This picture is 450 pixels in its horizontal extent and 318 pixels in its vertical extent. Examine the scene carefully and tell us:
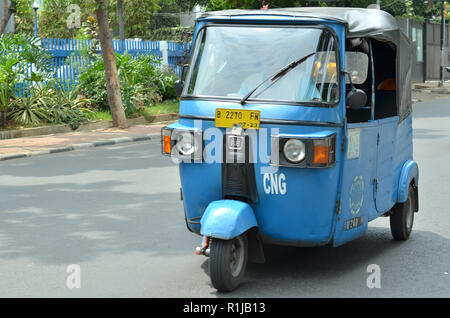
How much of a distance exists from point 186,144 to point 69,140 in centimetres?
1192

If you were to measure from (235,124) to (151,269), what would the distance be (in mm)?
1468

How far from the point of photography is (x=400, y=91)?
7.52 m

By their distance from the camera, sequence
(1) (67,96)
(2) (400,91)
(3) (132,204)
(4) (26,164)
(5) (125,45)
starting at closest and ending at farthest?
(2) (400,91) → (3) (132,204) → (4) (26,164) → (1) (67,96) → (5) (125,45)

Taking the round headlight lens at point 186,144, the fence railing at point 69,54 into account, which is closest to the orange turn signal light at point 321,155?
the round headlight lens at point 186,144

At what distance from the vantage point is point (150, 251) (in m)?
7.25

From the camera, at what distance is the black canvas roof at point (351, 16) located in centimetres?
626

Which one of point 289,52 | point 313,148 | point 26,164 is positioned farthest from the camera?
point 26,164

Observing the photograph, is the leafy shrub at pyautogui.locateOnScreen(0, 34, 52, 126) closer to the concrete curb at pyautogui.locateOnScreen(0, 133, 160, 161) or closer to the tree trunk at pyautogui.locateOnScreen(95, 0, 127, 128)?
the tree trunk at pyautogui.locateOnScreen(95, 0, 127, 128)

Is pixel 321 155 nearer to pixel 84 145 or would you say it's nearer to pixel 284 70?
pixel 284 70

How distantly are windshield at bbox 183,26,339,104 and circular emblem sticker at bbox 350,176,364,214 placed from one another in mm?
771

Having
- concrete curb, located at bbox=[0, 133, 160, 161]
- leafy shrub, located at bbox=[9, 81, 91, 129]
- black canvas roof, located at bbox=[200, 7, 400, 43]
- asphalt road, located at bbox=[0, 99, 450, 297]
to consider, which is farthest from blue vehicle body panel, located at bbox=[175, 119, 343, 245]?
leafy shrub, located at bbox=[9, 81, 91, 129]

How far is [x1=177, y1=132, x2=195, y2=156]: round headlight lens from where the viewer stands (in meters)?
6.16

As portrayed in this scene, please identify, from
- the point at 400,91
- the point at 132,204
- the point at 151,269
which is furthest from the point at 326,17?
the point at 132,204

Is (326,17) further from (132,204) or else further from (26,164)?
(26,164)
